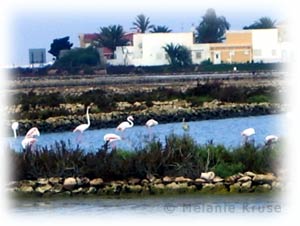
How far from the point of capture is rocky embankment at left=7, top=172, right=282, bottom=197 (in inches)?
370

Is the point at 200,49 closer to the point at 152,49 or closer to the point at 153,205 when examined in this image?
the point at 152,49

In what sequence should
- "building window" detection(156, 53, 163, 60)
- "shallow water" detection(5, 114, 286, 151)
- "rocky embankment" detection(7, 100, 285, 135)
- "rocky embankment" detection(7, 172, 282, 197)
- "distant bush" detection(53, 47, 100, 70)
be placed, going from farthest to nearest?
"building window" detection(156, 53, 163, 60) < "distant bush" detection(53, 47, 100, 70) < "rocky embankment" detection(7, 100, 285, 135) < "shallow water" detection(5, 114, 286, 151) < "rocky embankment" detection(7, 172, 282, 197)

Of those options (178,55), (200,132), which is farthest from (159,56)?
(200,132)

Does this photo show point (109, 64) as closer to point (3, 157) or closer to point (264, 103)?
point (264, 103)

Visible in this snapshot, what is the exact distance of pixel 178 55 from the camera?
46375 millimetres

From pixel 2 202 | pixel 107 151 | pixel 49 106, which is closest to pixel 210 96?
pixel 49 106

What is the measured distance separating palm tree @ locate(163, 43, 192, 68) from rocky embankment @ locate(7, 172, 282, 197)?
32.1 metres

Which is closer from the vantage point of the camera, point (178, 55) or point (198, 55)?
point (178, 55)

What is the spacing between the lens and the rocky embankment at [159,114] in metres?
20.4

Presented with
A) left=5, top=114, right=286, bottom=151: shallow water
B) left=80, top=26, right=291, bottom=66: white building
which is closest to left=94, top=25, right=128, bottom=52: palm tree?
left=80, top=26, right=291, bottom=66: white building

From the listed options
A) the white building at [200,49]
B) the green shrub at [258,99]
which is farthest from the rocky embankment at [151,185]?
the white building at [200,49]

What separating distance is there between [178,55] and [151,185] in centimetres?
3704

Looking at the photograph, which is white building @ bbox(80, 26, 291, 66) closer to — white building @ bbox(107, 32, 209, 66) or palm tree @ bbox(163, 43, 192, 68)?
white building @ bbox(107, 32, 209, 66)

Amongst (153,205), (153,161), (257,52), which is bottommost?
(153,205)
